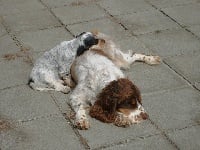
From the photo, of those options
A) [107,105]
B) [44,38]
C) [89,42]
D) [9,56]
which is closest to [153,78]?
[89,42]

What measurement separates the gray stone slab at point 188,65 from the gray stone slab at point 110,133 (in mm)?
1463

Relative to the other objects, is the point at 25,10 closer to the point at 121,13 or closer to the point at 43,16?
the point at 43,16

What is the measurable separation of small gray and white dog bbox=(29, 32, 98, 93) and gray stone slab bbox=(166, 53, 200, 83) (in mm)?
1432

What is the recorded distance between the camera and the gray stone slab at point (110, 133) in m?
5.73

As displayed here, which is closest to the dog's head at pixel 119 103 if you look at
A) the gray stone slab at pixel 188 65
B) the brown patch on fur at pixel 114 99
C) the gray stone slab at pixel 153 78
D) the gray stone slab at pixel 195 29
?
the brown patch on fur at pixel 114 99

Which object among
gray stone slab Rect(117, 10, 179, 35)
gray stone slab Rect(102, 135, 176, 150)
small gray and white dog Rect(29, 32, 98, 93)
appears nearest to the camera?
gray stone slab Rect(102, 135, 176, 150)

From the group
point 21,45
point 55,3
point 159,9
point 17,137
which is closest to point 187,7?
point 159,9

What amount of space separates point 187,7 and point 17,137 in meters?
5.24

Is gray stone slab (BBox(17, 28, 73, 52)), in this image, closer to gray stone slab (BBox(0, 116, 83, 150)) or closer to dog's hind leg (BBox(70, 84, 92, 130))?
→ dog's hind leg (BBox(70, 84, 92, 130))

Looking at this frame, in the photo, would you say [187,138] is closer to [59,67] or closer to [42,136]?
[42,136]

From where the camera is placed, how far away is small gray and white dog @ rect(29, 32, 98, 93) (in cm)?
682

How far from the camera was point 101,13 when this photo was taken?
9.38 metres

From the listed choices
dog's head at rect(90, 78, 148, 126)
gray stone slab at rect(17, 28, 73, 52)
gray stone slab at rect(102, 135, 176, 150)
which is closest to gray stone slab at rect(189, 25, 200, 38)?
gray stone slab at rect(17, 28, 73, 52)

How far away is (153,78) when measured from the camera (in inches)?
278
